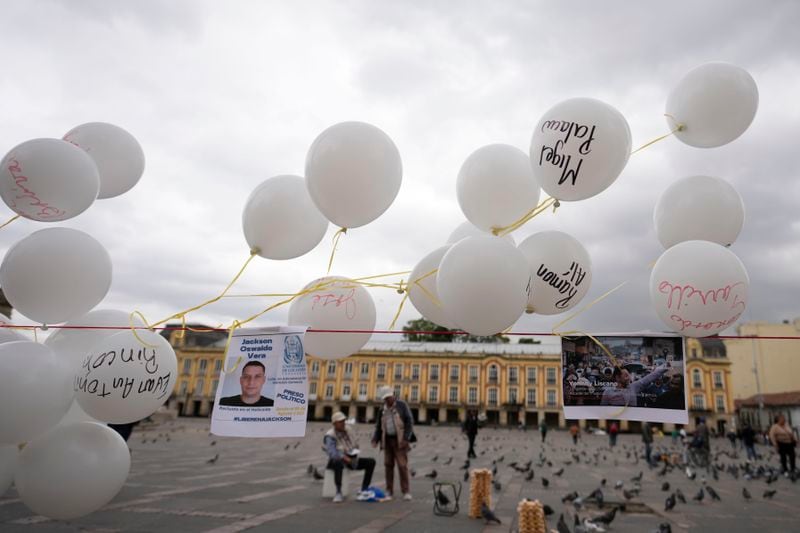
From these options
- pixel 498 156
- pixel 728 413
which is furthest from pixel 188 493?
pixel 728 413

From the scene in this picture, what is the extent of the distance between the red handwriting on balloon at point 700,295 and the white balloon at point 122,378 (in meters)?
3.26

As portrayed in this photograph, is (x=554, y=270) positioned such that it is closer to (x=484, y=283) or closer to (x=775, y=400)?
(x=484, y=283)

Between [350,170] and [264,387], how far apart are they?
1.54 m

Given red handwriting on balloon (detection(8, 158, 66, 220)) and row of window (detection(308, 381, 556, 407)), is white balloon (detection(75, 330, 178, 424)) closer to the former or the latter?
red handwriting on balloon (detection(8, 158, 66, 220))

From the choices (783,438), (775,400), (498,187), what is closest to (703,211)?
(498,187)

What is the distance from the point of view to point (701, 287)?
115 inches

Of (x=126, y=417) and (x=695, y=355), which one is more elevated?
(x=695, y=355)

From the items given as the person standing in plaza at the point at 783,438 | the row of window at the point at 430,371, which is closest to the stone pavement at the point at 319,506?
the person standing in plaza at the point at 783,438

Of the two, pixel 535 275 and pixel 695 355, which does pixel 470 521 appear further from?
pixel 695 355

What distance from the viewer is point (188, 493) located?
293 inches

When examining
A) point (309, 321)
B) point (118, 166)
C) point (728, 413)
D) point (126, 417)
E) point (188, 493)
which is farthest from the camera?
point (728, 413)

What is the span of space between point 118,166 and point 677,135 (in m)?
4.34

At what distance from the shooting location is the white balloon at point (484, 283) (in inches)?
108

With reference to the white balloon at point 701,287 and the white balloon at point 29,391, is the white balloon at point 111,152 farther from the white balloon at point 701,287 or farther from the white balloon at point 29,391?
the white balloon at point 701,287
